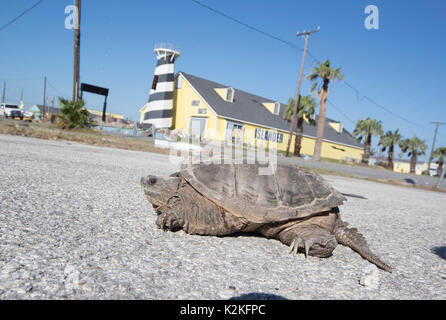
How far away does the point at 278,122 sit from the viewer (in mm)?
37375

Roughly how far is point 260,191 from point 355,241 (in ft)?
3.90

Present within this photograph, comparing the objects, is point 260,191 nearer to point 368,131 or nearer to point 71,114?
point 71,114

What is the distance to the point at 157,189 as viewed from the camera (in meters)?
2.78

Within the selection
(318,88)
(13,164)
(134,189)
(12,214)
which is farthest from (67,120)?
(318,88)

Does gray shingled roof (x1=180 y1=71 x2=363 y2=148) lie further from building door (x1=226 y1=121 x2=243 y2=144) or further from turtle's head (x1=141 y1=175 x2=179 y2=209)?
turtle's head (x1=141 y1=175 x2=179 y2=209)

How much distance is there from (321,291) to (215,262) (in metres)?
0.82

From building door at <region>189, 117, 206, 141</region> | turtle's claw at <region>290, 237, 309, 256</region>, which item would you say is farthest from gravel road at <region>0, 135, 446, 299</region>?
building door at <region>189, 117, 206, 141</region>

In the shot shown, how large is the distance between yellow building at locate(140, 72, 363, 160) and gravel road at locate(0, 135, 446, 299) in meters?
26.2

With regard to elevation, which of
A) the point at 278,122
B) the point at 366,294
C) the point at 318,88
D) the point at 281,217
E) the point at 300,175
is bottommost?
the point at 366,294

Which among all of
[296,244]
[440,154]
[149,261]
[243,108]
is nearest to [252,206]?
[296,244]

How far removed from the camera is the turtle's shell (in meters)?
2.66

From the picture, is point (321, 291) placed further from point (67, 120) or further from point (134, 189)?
point (67, 120)

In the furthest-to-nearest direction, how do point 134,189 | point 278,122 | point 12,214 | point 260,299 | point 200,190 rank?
point 278,122, point 134,189, point 200,190, point 12,214, point 260,299

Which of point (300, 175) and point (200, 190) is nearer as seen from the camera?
point (200, 190)
